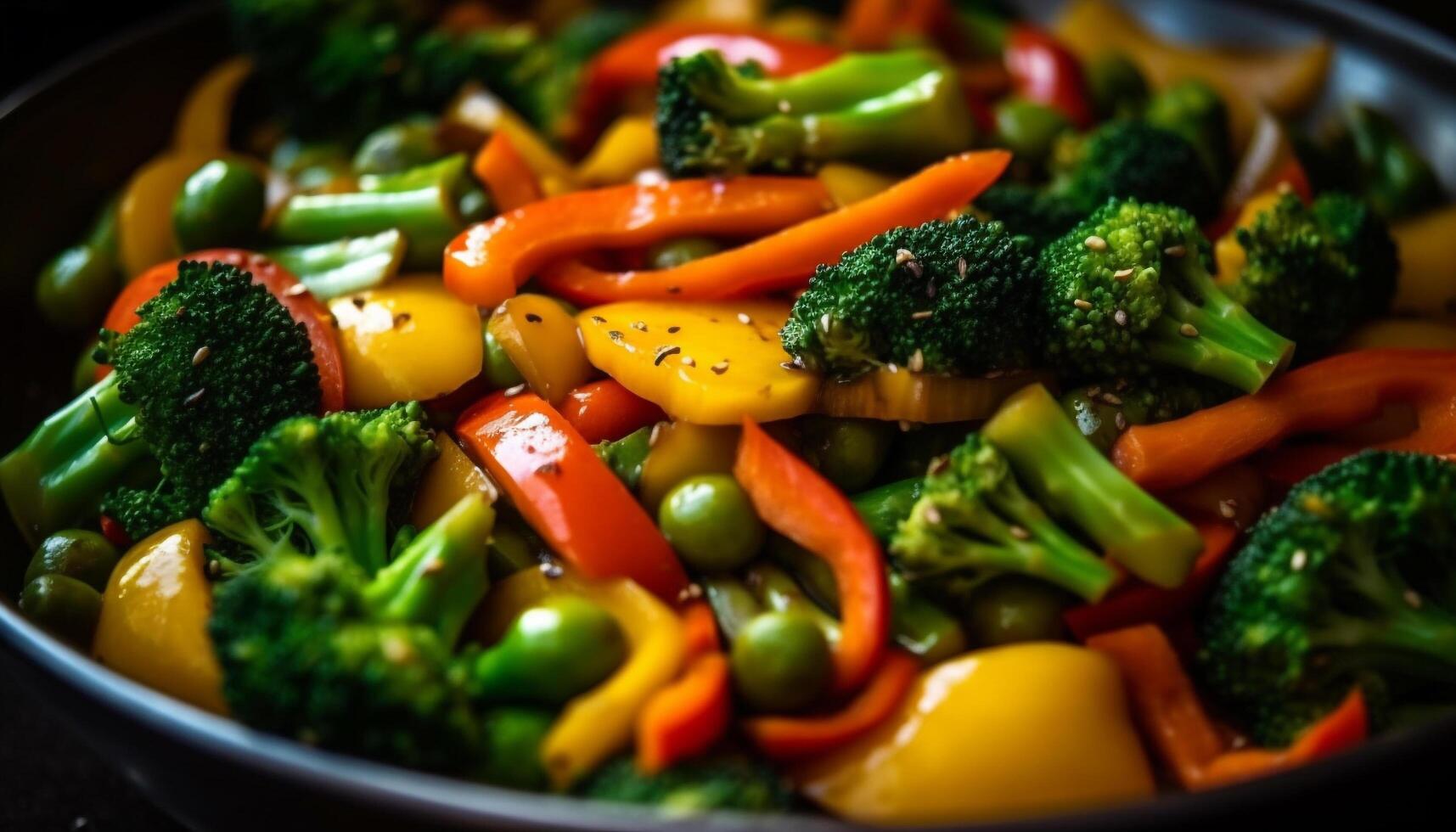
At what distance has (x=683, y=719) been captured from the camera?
69.7 inches

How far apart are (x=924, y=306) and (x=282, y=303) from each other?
4.30ft

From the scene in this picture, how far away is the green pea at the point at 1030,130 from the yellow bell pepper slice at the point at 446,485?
172 centimetres

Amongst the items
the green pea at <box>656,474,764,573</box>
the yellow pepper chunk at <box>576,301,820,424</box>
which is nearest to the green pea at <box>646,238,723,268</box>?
the yellow pepper chunk at <box>576,301,820,424</box>

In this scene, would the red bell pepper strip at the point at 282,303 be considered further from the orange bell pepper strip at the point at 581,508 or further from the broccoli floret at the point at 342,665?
the broccoli floret at the point at 342,665

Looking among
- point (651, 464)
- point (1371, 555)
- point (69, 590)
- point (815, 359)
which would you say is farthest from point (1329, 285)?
point (69, 590)

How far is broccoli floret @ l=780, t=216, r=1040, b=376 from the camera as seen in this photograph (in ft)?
7.09

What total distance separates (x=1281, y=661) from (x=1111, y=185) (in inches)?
52.9

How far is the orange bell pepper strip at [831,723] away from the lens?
1845mm

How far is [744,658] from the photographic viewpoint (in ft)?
6.22

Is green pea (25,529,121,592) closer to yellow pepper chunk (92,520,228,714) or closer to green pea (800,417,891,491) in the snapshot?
yellow pepper chunk (92,520,228,714)

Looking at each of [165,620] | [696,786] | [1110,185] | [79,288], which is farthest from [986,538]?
[79,288]

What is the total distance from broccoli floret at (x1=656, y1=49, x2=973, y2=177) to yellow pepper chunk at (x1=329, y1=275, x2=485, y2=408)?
631mm

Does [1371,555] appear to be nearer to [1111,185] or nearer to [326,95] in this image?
[1111,185]

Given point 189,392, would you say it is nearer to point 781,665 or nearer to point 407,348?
point 407,348
